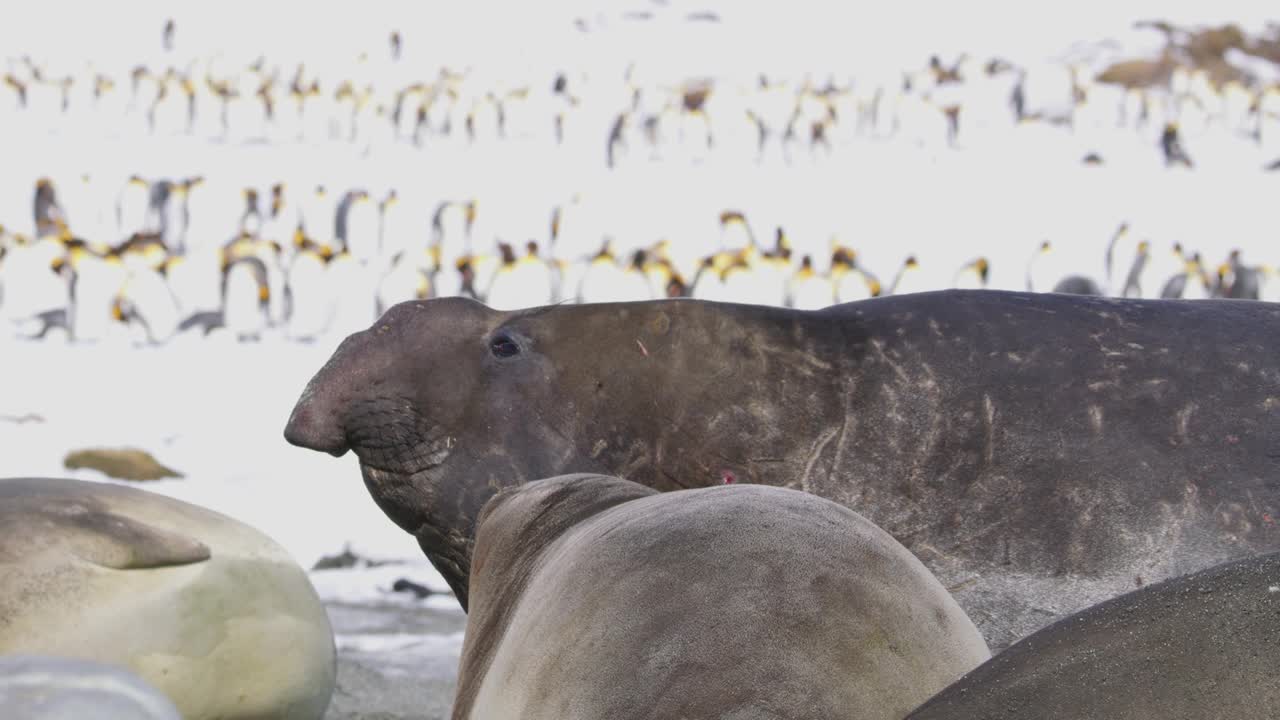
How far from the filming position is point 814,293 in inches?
691

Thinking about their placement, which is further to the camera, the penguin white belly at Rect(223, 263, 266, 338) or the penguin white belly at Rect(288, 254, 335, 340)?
the penguin white belly at Rect(288, 254, 335, 340)

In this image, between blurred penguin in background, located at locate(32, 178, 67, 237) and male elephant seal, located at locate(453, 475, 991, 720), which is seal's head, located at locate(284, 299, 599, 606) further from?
blurred penguin in background, located at locate(32, 178, 67, 237)

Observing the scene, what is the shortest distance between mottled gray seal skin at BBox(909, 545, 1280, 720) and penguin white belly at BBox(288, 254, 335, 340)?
1658 centimetres

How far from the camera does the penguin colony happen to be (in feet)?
58.0

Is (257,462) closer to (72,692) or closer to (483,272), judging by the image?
(72,692)

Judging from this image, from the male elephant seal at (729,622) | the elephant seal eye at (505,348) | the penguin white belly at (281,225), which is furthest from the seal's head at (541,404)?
the penguin white belly at (281,225)

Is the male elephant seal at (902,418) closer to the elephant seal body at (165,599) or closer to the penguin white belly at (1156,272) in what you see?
the elephant seal body at (165,599)

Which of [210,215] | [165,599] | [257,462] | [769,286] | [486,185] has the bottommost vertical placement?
[210,215]

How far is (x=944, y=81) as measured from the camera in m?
35.8

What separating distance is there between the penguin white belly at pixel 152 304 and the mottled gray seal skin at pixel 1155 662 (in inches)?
592

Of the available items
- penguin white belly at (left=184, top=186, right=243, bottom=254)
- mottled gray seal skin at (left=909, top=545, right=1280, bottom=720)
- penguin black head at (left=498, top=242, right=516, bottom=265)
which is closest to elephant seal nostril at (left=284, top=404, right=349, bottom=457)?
mottled gray seal skin at (left=909, top=545, right=1280, bottom=720)

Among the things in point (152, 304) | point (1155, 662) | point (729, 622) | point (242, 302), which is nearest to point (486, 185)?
point (242, 302)

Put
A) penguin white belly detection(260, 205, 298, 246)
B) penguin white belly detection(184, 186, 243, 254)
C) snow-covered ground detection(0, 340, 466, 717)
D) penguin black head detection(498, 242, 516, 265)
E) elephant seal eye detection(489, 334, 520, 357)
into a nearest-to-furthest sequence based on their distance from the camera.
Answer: elephant seal eye detection(489, 334, 520, 357), snow-covered ground detection(0, 340, 466, 717), penguin black head detection(498, 242, 516, 265), penguin white belly detection(260, 205, 298, 246), penguin white belly detection(184, 186, 243, 254)

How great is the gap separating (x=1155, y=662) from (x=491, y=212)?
943 inches
